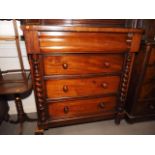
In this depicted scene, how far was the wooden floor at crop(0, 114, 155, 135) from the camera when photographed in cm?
137

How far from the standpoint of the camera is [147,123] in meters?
1.51

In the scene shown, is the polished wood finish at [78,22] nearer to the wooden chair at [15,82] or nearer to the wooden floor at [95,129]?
the wooden chair at [15,82]

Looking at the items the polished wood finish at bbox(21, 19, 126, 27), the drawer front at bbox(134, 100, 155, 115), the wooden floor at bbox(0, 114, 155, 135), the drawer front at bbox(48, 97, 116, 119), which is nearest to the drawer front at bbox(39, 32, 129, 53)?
the polished wood finish at bbox(21, 19, 126, 27)

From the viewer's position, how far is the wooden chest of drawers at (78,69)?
914 millimetres

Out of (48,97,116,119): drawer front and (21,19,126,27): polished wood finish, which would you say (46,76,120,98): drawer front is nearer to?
(48,97,116,119): drawer front

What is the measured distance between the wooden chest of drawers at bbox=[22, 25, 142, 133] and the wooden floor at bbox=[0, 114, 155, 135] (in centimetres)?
17

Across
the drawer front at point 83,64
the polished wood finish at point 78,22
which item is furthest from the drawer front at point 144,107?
the polished wood finish at point 78,22

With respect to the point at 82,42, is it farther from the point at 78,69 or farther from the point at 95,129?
the point at 95,129

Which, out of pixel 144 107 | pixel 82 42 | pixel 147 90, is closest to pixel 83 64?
pixel 82 42

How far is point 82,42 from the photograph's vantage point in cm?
96

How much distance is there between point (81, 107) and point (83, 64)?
1.48 feet

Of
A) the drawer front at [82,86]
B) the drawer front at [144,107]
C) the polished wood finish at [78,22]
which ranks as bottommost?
the drawer front at [144,107]
